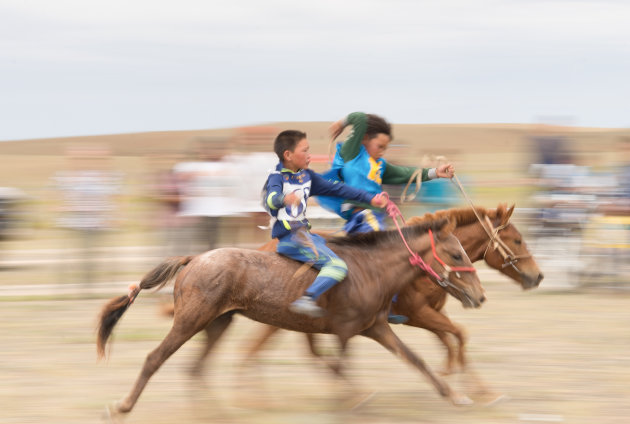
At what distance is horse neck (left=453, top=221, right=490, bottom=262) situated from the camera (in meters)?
7.59

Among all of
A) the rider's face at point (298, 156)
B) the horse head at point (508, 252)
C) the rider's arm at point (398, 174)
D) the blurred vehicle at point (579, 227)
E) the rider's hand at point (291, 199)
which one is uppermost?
the rider's face at point (298, 156)

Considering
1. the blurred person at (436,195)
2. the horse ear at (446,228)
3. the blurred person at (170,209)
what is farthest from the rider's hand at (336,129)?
the blurred person at (170,209)

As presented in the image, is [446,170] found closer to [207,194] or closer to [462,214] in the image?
[462,214]

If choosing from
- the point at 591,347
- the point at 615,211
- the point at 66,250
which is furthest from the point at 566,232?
the point at 66,250

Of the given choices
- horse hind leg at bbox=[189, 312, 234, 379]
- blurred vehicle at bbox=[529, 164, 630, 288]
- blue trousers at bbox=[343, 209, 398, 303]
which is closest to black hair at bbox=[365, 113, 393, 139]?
blue trousers at bbox=[343, 209, 398, 303]

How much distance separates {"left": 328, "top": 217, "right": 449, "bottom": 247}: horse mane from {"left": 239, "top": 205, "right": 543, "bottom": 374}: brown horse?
0.76 ft

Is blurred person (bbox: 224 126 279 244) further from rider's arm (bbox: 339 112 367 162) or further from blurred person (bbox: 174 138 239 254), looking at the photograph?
rider's arm (bbox: 339 112 367 162)

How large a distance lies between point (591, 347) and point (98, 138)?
71.4 meters

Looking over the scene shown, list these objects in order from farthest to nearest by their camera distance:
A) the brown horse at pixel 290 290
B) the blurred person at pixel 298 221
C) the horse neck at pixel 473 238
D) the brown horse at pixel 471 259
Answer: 1. the horse neck at pixel 473 238
2. the brown horse at pixel 471 259
3. the blurred person at pixel 298 221
4. the brown horse at pixel 290 290

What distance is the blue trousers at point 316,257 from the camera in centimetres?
608

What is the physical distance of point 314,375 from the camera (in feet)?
25.0

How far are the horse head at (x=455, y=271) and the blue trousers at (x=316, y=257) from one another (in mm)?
718

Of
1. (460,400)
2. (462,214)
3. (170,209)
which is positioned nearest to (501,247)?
(462,214)

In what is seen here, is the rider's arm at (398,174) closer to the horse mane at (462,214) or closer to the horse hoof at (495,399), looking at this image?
the horse mane at (462,214)
